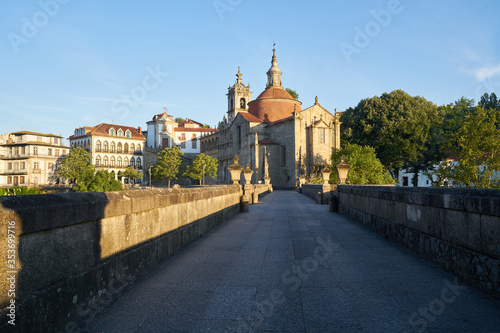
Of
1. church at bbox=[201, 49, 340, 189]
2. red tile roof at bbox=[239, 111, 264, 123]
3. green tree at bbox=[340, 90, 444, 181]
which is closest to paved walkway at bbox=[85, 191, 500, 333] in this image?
green tree at bbox=[340, 90, 444, 181]

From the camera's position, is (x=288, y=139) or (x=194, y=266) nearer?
(x=194, y=266)

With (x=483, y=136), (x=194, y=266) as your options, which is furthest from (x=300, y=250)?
(x=483, y=136)

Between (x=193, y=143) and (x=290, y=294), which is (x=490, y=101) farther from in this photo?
(x=193, y=143)

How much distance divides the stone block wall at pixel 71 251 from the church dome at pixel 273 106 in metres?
77.0

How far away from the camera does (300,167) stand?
67312 millimetres

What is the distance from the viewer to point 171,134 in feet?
357

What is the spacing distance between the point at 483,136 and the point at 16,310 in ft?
106

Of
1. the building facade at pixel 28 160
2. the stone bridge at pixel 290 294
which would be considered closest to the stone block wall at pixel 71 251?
the stone bridge at pixel 290 294

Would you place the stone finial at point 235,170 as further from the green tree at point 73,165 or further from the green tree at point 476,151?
the green tree at point 73,165

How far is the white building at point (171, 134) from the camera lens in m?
107

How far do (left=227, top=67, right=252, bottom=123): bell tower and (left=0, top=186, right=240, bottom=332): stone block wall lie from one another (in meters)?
87.7

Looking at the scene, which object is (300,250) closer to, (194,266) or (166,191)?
(194,266)

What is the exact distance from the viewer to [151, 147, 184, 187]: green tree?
82.6 m

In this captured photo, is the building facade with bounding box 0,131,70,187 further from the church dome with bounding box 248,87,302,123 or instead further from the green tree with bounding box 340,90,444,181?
the green tree with bounding box 340,90,444,181
